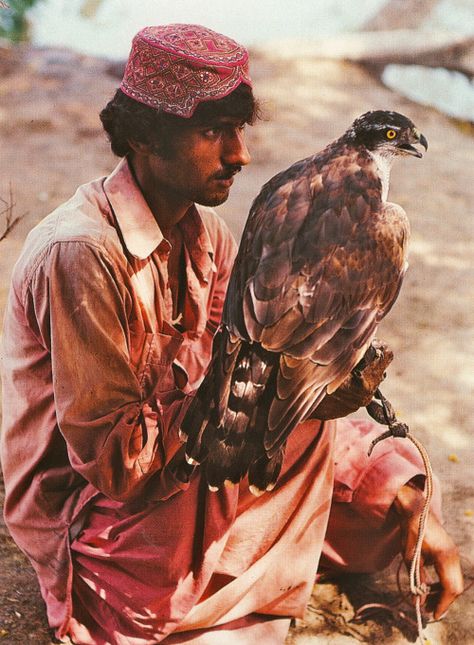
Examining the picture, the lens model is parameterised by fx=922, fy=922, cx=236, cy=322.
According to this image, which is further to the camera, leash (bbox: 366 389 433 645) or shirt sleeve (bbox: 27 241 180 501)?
leash (bbox: 366 389 433 645)

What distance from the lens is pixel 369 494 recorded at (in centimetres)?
312

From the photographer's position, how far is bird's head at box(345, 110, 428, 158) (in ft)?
8.66

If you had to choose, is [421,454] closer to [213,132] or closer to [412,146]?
[412,146]

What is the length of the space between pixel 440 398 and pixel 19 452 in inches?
101

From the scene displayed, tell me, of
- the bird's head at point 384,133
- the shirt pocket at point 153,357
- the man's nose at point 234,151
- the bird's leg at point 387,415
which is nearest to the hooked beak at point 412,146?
the bird's head at point 384,133

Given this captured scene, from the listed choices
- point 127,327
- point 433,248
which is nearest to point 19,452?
point 127,327

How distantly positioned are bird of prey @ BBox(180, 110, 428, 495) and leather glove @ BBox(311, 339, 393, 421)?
0.08 meters

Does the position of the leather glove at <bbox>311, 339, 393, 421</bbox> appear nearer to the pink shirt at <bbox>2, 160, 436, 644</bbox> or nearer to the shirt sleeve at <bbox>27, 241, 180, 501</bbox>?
the pink shirt at <bbox>2, 160, 436, 644</bbox>

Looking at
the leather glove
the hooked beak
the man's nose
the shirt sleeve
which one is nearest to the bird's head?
the hooked beak

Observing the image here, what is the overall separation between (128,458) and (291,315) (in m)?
0.64

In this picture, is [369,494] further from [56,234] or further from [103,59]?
[103,59]

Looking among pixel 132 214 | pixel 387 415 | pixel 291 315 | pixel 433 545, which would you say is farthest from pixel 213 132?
pixel 433 545

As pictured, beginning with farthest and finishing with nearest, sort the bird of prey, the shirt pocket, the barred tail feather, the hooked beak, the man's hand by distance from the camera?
the man's hand < the shirt pocket < the hooked beak < the barred tail feather < the bird of prey

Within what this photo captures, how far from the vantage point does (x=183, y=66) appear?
2.64 meters
